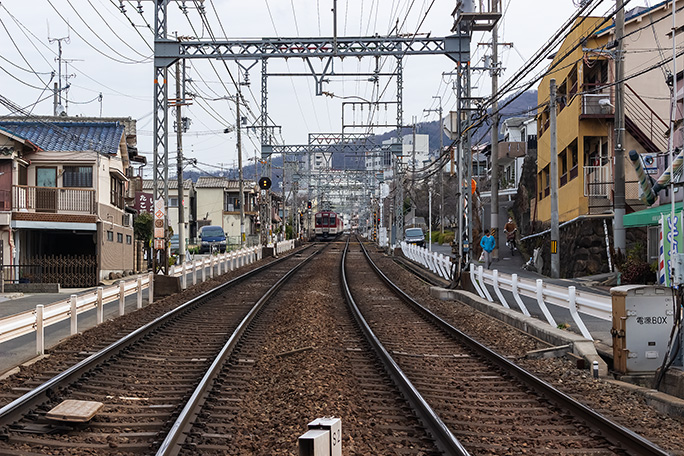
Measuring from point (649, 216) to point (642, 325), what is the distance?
437 inches

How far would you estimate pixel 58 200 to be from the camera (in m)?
25.2

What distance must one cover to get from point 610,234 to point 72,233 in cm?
1980

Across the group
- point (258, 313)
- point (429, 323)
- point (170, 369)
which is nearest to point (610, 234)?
point (429, 323)

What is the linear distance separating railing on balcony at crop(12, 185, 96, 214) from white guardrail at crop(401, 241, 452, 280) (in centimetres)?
1266

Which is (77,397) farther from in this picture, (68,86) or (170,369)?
(68,86)

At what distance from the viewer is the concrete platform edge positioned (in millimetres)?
9109

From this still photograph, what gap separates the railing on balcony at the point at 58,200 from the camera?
24.8 metres

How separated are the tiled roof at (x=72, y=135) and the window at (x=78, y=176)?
1734 millimetres

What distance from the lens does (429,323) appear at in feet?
46.8

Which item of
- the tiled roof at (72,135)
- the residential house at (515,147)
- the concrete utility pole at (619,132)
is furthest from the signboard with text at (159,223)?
the residential house at (515,147)

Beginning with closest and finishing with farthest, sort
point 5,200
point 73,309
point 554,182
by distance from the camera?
point 73,309 < point 5,200 < point 554,182

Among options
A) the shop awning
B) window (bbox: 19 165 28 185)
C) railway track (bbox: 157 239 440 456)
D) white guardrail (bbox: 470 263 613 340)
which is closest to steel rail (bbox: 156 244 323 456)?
railway track (bbox: 157 239 440 456)

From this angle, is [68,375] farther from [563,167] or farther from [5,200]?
[563,167]

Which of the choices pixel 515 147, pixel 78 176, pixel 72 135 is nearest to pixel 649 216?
pixel 78 176
